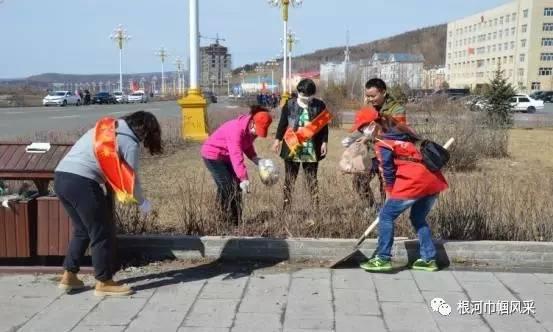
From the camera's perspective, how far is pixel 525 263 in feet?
16.5

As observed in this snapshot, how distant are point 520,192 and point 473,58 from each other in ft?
416

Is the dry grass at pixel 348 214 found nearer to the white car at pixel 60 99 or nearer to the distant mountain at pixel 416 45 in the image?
the white car at pixel 60 99

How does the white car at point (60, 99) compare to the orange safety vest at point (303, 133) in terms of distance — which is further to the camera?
the white car at point (60, 99)

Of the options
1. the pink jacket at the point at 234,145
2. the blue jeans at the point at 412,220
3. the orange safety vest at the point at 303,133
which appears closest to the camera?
the blue jeans at the point at 412,220

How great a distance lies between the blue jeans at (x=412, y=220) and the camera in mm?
4762

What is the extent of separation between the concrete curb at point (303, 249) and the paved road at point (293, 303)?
0.22 m

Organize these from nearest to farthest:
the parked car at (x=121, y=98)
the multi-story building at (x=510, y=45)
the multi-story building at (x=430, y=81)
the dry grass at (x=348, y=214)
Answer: the dry grass at (x=348, y=214) → the multi-story building at (x=430, y=81) → the parked car at (x=121, y=98) → the multi-story building at (x=510, y=45)

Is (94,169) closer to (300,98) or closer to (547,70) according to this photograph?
(300,98)

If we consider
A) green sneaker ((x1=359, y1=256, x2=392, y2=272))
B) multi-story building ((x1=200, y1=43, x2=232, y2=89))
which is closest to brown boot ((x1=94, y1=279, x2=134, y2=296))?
green sneaker ((x1=359, y1=256, x2=392, y2=272))

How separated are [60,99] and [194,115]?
41478mm

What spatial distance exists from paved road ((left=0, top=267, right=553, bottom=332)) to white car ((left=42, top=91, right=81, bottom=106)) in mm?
50797

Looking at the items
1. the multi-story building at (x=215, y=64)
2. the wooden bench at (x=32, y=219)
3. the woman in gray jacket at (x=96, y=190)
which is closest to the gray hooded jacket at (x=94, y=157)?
the woman in gray jacket at (x=96, y=190)

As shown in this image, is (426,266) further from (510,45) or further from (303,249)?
(510,45)

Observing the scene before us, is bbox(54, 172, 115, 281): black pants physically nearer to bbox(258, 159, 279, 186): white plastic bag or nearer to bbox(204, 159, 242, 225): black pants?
bbox(204, 159, 242, 225): black pants
